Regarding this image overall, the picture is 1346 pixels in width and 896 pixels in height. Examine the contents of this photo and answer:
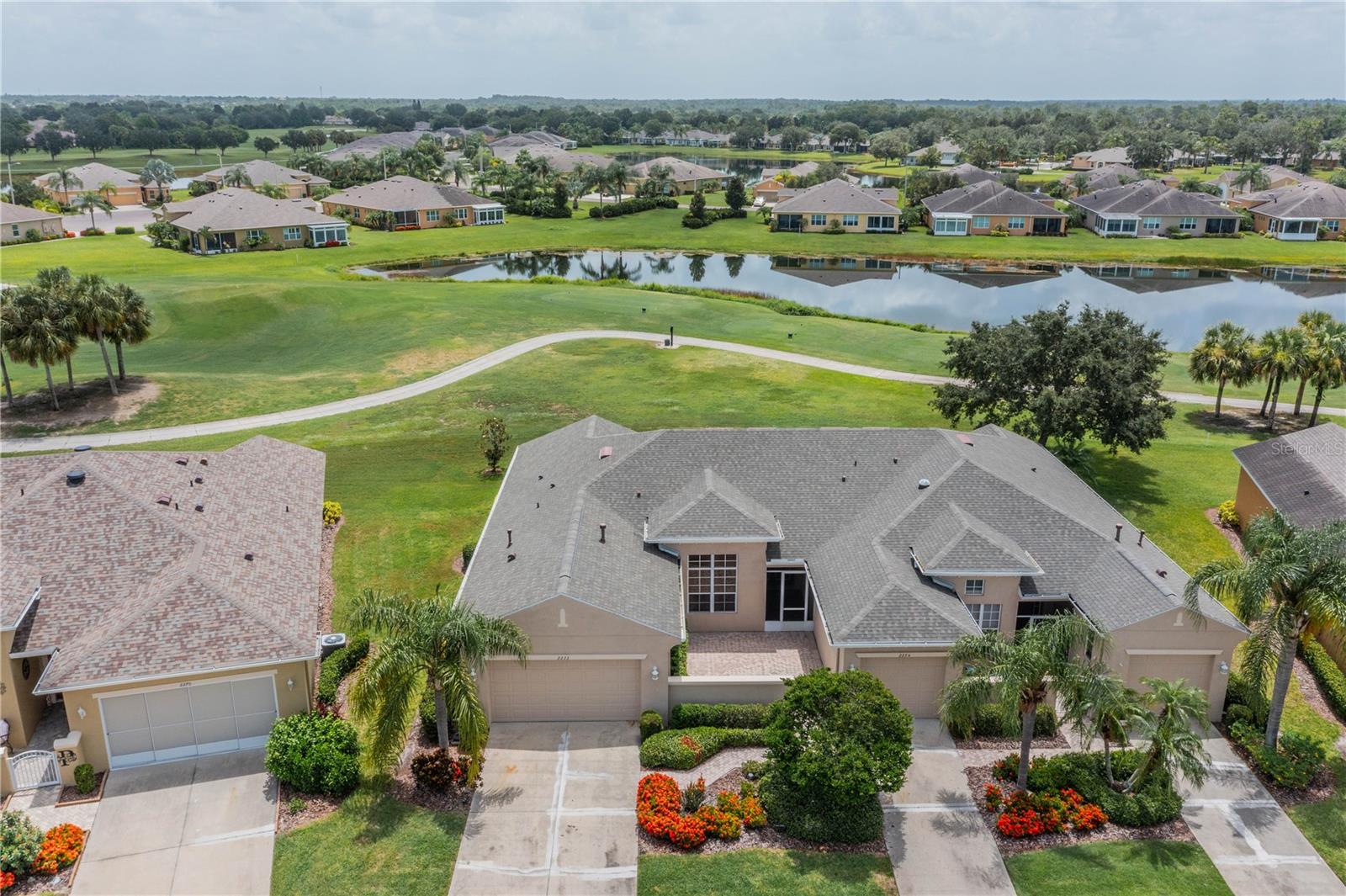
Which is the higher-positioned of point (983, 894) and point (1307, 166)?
point (1307, 166)

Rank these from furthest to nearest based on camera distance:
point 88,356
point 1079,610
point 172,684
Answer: point 88,356
point 1079,610
point 172,684

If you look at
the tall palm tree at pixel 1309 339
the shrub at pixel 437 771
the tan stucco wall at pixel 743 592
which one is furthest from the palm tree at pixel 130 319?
the tall palm tree at pixel 1309 339

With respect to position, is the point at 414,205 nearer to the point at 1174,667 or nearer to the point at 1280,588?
the point at 1174,667

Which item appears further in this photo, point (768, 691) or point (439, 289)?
point (439, 289)

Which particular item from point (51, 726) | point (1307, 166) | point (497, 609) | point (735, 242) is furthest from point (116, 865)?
point (1307, 166)

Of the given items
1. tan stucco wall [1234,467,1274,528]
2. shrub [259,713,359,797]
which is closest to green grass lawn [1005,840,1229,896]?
shrub [259,713,359,797]

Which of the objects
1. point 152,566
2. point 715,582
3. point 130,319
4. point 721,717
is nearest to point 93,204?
point 130,319

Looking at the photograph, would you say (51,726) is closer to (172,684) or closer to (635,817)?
(172,684)
